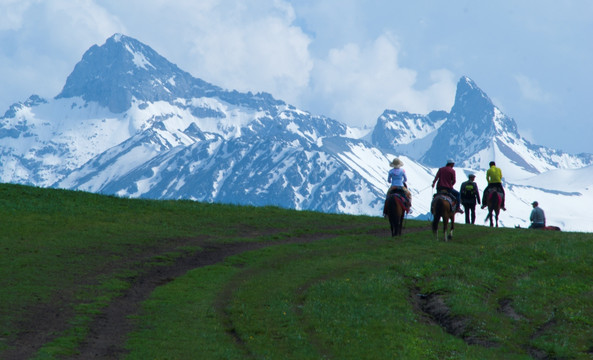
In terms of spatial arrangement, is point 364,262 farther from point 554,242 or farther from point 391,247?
Answer: point 554,242

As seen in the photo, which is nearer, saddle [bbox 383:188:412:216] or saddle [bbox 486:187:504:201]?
saddle [bbox 383:188:412:216]

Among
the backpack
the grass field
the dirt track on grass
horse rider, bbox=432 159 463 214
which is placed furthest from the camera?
the backpack

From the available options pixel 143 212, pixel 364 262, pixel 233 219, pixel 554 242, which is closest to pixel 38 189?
pixel 143 212

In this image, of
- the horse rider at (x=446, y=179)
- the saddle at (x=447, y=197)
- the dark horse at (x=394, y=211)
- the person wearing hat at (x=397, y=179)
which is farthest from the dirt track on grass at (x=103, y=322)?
the horse rider at (x=446, y=179)

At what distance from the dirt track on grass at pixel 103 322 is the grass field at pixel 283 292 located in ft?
0.17

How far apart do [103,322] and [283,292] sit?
6.43 metres

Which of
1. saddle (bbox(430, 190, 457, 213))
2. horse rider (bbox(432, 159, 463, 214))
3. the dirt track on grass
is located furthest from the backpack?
the dirt track on grass

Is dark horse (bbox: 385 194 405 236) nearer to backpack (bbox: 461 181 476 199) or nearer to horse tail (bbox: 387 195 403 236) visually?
horse tail (bbox: 387 195 403 236)

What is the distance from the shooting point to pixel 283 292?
2752 centimetres

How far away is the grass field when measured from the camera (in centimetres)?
2158

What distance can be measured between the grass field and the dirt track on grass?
50 millimetres

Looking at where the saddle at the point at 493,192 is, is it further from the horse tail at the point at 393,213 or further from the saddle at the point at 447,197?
the horse tail at the point at 393,213

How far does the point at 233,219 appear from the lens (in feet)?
157

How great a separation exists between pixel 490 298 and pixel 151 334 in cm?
1156
